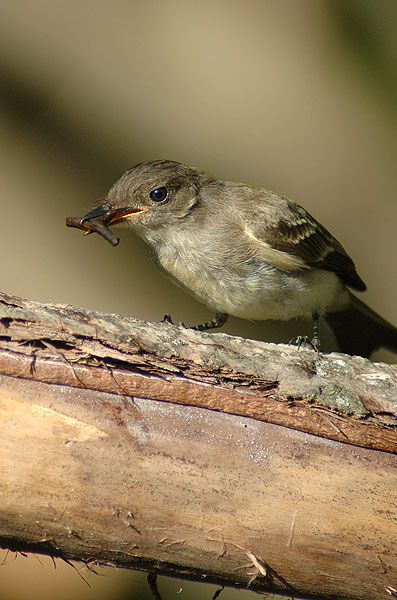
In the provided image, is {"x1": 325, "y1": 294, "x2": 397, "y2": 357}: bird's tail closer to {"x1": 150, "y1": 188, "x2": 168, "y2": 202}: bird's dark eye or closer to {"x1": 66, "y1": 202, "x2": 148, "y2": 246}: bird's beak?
{"x1": 150, "y1": 188, "x2": 168, "y2": 202}: bird's dark eye

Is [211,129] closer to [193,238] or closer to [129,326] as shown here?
[193,238]

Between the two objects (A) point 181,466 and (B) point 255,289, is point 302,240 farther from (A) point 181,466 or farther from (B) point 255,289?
(A) point 181,466

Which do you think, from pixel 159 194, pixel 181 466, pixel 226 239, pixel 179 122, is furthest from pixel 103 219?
pixel 181 466

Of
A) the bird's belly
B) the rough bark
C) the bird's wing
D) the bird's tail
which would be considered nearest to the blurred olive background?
the bird's tail

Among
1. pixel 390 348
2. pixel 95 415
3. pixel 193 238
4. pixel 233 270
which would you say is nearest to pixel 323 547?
pixel 95 415

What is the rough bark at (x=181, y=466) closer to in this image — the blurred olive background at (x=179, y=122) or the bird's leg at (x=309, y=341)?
the bird's leg at (x=309, y=341)

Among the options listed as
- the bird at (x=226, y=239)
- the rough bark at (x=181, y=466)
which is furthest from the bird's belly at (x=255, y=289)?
the rough bark at (x=181, y=466)
